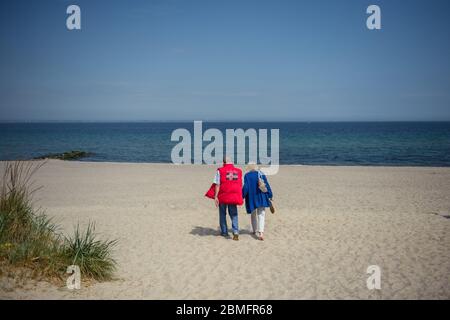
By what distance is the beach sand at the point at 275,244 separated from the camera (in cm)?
596

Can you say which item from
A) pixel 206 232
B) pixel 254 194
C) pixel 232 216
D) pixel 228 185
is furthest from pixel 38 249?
pixel 254 194

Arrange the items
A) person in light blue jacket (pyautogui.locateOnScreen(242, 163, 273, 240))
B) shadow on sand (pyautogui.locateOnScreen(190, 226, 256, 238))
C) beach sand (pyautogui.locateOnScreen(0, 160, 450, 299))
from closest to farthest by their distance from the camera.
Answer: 1. beach sand (pyautogui.locateOnScreen(0, 160, 450, 299))
2. person in light blue jacket (pyautogui.locateOnScreen(242, 163, 273, 240))
3. shadow on sand (pyautogui.locateOnScreen(190, 226, 256, 238))

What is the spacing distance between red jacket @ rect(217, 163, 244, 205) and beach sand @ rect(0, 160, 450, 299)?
104 cm

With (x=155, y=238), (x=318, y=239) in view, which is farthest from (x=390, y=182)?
(x=155, y=238)

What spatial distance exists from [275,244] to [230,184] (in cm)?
173

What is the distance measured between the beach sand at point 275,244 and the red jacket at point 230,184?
3.41 ft

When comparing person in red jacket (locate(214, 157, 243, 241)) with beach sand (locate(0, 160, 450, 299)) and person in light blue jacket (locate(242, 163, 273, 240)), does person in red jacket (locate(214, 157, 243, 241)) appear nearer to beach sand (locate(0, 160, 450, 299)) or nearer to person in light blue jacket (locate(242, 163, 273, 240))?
person in light blue jacket (locate(242, 163, 273, 240))

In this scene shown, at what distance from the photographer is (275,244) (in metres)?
8.47

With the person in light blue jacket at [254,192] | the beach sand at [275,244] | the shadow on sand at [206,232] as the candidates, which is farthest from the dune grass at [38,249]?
the person in light blue jacket at [254,192]

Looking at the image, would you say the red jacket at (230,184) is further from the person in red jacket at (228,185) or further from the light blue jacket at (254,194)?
the light blue jacket at (254,194)

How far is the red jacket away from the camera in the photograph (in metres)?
8.45

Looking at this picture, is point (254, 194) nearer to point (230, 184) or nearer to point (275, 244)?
point (230, 184)

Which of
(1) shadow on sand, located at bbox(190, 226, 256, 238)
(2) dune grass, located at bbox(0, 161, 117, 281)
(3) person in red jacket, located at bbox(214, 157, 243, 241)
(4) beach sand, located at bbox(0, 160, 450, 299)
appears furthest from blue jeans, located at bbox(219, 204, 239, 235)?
(2) dune grass, located at bbox(0, 161, 117, 281)
